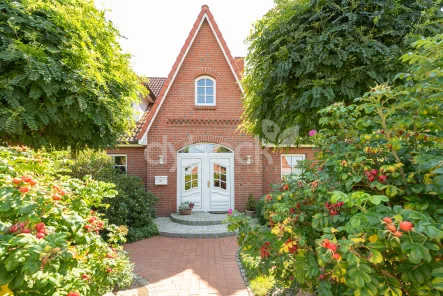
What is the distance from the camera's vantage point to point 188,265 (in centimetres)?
526

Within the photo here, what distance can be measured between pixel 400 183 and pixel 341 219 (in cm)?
49

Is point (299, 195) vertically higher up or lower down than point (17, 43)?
lower down

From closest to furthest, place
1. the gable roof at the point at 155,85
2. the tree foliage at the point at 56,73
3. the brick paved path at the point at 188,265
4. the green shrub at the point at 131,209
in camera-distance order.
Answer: the tree foliage at the point at 56,73, the brick paved path at the point at 188,265, the green shrub at the point at 131,209, the gable roof at the point at 155,85

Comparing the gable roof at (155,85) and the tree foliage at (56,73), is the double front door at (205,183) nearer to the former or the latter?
the gable roof at (155,85)

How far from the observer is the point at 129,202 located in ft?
24.3

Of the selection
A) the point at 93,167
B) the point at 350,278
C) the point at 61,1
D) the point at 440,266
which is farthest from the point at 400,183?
the point at 93,167

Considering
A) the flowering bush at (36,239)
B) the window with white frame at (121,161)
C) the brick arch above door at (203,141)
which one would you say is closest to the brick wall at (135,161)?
the window with white frame at (121,161)

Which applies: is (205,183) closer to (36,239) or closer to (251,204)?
(251,204)

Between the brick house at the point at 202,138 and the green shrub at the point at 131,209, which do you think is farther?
the brick house at the point at 202,138

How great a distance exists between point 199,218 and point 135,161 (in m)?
3.73

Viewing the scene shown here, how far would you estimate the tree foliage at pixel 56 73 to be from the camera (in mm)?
2701

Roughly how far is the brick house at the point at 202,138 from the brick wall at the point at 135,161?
251 mm

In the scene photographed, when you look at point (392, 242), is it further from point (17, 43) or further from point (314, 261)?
point (17, 43)

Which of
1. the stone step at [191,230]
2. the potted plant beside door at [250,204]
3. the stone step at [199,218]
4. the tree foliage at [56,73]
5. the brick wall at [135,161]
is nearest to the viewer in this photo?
the tree foliage at [56,73]
